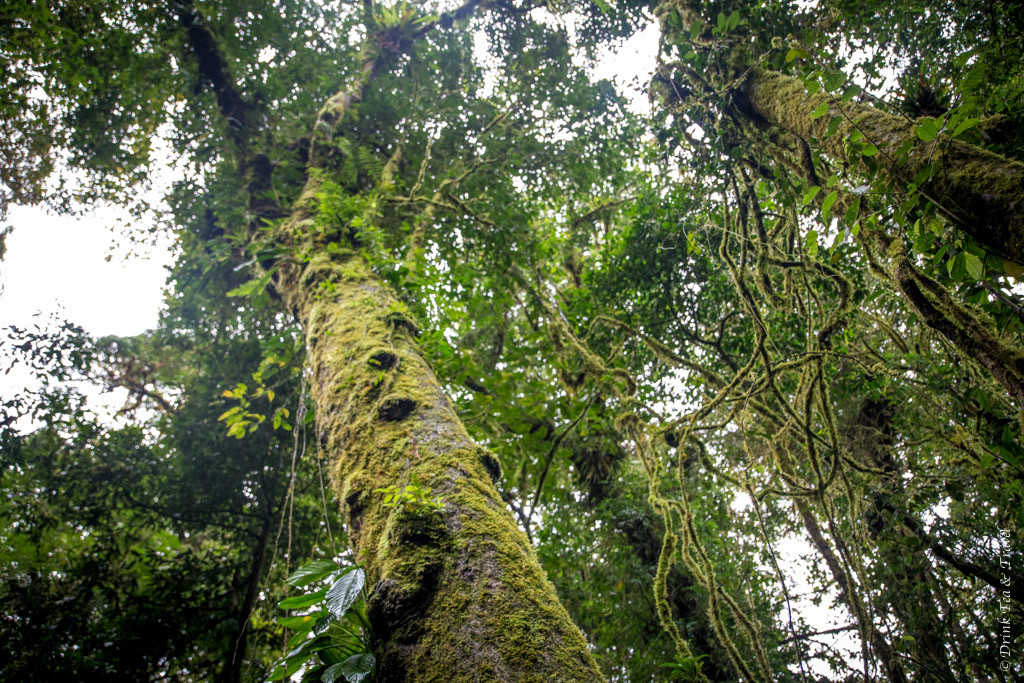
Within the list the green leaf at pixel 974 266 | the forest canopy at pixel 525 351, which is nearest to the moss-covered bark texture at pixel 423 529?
the forest canopy at pixel 525 351

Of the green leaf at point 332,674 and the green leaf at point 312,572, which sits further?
the green leaf at point 312,572

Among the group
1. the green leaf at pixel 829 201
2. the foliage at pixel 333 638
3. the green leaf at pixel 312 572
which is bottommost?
the foliage at pixel 333 638

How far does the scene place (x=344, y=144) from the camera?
4574mm

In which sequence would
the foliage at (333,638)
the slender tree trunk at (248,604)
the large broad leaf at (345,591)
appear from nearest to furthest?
1. the foliage at (333,638)
2. the large broad leaf at (345,591)
3. the slender tree trunk at (248,604)

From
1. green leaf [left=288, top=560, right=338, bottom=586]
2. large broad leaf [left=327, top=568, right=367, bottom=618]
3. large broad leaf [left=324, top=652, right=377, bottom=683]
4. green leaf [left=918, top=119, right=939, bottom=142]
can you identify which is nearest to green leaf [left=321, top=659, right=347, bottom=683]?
large broad leaf [left=324, top=652, right=377, bottom=683]

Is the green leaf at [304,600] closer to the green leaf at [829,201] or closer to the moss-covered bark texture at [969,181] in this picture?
the green leaf at [829,201]

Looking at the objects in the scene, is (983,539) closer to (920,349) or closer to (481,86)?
(920,349)

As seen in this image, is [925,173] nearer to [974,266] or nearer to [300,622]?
[974,266]

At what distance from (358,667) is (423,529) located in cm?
33

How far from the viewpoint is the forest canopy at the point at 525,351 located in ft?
5.15

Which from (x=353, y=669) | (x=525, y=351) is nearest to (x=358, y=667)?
(x=353, y=669)

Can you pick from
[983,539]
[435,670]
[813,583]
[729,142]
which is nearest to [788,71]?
[729,142]

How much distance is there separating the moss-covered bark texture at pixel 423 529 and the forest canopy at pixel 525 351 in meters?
0.01

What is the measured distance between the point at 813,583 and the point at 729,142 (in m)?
6.31
